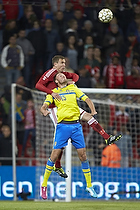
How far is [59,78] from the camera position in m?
8.43

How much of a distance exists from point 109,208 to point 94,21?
8431mm

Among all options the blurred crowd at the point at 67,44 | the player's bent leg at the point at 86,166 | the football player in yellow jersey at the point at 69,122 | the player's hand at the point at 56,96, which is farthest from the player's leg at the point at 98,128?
the blurred crowd at the point at 67,44

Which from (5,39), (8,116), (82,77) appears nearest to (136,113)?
(82,77)

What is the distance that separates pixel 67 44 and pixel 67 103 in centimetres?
658

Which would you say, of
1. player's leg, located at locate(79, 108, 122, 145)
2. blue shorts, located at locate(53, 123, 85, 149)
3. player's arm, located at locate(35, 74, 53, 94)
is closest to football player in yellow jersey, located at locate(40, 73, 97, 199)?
blue shorts, located at locate(53, 123, 85, 149)

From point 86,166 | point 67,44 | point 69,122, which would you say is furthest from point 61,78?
point 67,44

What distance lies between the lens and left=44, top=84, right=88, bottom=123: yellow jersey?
8188mm

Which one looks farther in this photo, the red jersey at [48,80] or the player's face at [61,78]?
the red jersey at [48,80]

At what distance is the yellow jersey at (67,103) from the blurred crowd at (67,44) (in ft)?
17.2

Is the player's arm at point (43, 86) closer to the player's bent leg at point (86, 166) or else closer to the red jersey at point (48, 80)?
the red jersey at point (48, 80)

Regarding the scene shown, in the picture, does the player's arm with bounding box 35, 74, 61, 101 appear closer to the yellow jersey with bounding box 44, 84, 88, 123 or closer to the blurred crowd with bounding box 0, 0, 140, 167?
the yellow jersey with bounding box 44, 84, 88, 123

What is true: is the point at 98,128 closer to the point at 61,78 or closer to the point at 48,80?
the point at 61,78

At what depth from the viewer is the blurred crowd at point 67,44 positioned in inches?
552

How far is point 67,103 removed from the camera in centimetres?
820
